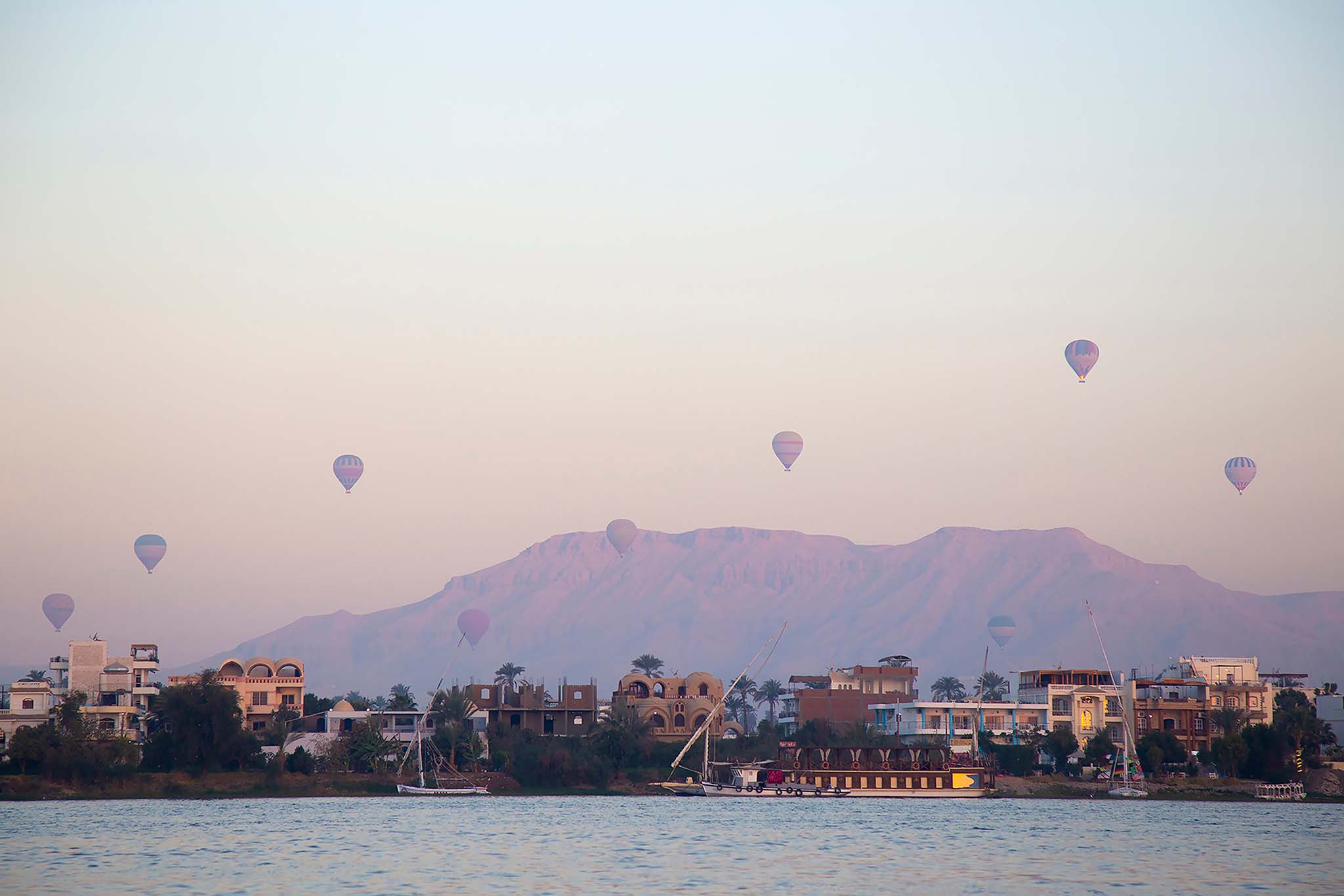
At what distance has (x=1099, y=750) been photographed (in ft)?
496

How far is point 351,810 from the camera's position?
116812 mm

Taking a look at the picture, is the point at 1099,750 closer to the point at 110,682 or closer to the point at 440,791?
the point at 440,791

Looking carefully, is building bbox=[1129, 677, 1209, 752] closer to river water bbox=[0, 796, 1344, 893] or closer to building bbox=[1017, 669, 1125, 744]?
building bbox=[1017, 669, 1125, 744]

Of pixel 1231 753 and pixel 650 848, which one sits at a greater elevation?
pixel 1231 753

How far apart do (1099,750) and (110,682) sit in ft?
289

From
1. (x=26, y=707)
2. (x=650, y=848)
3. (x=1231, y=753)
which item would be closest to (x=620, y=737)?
(x=26, y=707)

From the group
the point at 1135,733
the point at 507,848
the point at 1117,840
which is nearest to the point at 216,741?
the point at 507,848

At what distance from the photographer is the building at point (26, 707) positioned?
460 feet

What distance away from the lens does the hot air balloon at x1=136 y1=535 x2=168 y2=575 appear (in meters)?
163

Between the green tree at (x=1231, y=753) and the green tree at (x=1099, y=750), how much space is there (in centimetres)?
1005

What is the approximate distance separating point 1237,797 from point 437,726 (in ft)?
222

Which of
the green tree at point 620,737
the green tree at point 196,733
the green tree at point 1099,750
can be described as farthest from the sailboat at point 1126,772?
the green tree at point 196,733

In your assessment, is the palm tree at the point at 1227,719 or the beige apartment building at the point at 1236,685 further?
the beige apartment building at the point at 1236,685

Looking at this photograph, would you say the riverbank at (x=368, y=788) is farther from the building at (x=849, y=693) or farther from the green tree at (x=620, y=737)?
the building at (x=849, y=693)
